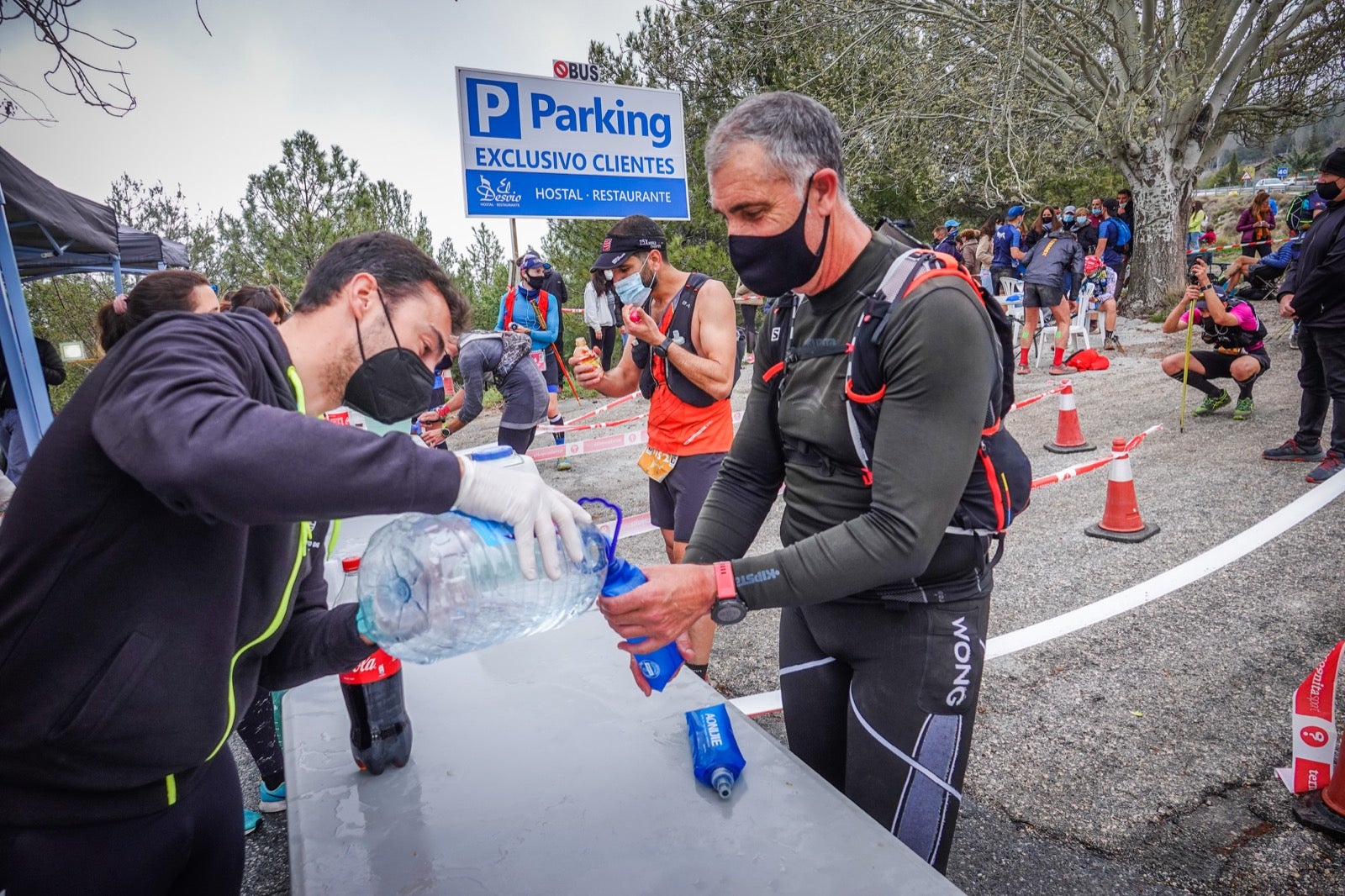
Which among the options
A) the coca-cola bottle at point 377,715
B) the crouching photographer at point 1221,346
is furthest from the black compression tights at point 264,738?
the crouching photographer at point 1221,346

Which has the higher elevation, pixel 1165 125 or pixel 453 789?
pixel 1165 125

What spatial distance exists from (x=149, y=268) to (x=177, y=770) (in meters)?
15.7

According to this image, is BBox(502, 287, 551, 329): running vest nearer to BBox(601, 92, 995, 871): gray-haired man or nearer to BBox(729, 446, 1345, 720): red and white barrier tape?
BBox(729, 446, 1345, 720): red and white barrier tape

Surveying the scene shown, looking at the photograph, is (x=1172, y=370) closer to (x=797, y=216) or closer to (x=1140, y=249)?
(x=797, y=216)

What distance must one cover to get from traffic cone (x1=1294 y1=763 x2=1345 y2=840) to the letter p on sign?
26.3ft

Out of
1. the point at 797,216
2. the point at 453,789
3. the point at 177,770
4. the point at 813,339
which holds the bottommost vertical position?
the point at 453,789

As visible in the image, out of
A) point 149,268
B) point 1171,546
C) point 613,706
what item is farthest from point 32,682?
point 149,268

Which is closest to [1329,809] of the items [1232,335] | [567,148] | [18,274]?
[1232,335]

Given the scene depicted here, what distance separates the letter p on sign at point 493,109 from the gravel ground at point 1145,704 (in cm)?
469

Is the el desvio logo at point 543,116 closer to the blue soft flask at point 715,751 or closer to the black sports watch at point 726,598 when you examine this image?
the black sports watch at point 726,598

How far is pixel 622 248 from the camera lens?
4.20 meters

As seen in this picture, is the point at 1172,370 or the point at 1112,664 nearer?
the point at 1112,664

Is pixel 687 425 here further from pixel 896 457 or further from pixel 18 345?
pixel 18 345

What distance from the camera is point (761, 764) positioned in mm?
1670
